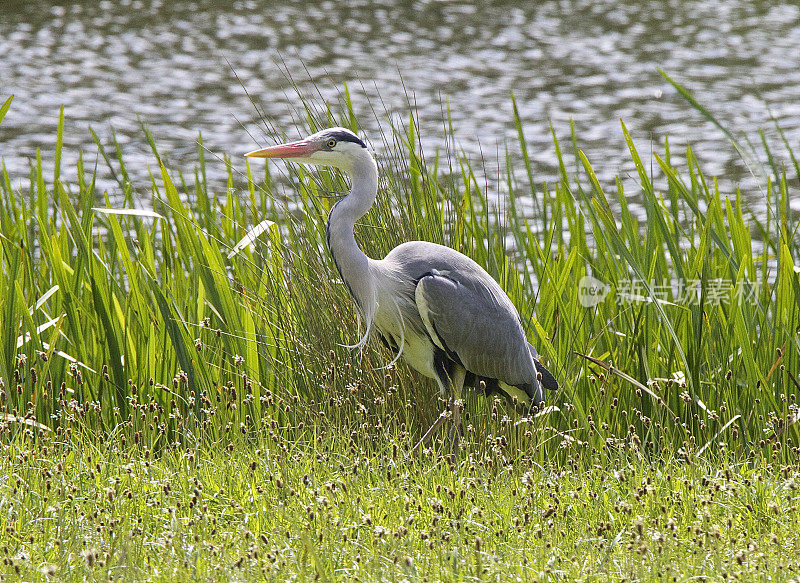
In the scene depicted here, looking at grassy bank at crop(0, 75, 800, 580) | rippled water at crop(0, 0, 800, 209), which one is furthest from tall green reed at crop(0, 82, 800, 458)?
rippled water at crop(0, 0, 800, 209)

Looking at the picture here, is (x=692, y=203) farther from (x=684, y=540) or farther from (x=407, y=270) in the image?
(x=684, y=540)

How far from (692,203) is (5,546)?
2937 mm

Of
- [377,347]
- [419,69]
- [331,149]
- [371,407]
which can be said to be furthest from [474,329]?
[419,69]

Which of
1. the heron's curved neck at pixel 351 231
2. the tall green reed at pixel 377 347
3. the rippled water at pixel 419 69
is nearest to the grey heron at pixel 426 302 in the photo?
the heron's curved neck at pixel 351 231

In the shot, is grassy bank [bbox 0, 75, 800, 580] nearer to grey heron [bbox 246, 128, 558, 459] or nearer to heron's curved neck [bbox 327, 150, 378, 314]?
grey heron [bbox 246, 128, 558, 459]

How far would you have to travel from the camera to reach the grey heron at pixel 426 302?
148 inches

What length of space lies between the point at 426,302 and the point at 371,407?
61 cm

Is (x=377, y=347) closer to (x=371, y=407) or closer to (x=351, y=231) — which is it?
(x=371, y=407)

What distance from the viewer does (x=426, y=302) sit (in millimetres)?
3930

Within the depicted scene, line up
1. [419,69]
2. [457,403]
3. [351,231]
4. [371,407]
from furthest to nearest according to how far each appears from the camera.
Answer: [419,69], [371,407], [457,403], [351,231]

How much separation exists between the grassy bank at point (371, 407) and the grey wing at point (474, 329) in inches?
7.7

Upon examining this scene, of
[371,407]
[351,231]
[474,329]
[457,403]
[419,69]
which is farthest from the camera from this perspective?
[419,69]

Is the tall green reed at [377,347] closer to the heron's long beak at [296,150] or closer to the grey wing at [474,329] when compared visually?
the grey wing at [474,329]

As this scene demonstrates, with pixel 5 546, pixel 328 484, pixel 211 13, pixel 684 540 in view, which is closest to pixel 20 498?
pixel 5 546
